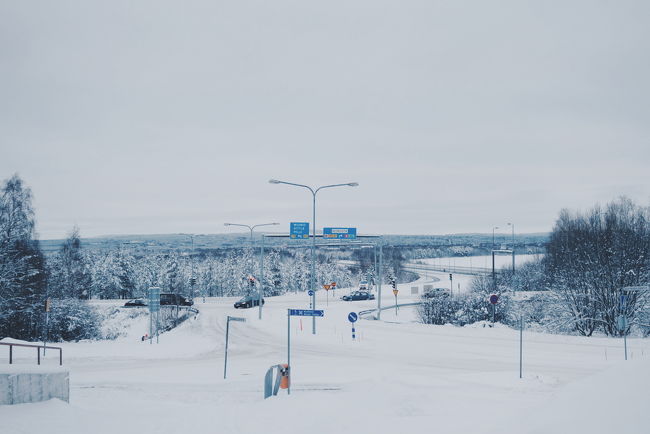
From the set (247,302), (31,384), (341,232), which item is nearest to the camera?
(31,384)

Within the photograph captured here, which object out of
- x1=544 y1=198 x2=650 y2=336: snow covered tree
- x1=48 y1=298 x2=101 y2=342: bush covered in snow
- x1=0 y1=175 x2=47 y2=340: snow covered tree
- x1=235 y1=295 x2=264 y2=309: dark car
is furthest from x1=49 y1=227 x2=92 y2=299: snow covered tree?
x1=544 y1=198 x2=650 y2=336: snow covered tree

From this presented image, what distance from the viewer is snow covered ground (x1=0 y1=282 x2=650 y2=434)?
21.6 ft

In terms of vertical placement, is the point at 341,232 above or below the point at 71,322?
above

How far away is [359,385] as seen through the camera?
15.0m

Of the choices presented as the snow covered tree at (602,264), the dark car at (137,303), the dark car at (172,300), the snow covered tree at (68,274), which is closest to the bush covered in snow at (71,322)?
the snow covered tree at (68,274)

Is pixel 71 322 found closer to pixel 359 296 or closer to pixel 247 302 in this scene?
pixel 247 302

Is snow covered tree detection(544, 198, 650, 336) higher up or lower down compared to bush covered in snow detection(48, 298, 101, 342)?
higher up

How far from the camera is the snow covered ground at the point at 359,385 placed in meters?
6.59

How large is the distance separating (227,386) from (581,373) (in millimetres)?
13427

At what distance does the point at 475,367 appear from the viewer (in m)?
20.5

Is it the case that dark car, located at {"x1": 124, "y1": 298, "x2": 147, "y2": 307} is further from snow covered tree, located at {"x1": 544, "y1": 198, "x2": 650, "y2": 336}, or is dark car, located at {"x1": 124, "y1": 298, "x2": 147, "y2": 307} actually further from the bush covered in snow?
snow covered tree, located at {"x1": 544, "y1": 198, "x2": 650, "y2": 336}

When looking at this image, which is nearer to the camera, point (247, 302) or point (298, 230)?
point (298, 230)

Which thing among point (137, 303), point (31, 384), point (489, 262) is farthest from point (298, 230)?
point (489, 262)

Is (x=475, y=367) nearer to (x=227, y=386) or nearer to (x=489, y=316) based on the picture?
(x=227, y=386)
